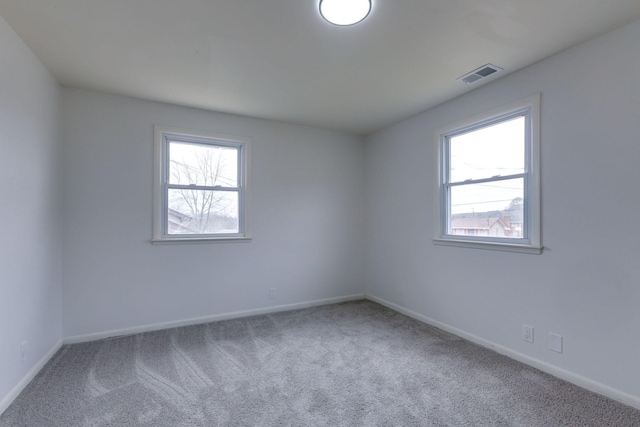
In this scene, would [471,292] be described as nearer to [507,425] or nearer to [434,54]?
[507,425]

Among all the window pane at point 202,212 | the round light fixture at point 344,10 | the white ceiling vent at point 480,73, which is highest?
the round light fixture at point 344,10

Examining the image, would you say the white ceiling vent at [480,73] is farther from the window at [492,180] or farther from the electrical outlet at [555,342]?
the electrical outlet at [555,342]

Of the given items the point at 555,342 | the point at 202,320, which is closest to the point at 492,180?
the point at 555,342

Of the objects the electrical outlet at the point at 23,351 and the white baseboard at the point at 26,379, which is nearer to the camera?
the white baseboard at the point at 26,379

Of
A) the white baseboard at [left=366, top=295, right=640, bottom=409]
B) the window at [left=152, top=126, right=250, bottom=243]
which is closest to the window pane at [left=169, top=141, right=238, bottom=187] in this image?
the window at [left=152, top=126, right=250, bottom=243]

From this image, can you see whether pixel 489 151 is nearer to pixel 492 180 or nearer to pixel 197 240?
pixel 492 180

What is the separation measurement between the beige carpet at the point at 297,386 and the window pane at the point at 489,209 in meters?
1.08

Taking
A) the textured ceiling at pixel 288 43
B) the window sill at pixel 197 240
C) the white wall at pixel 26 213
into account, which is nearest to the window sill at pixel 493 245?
the textured ceiling at pixel 288 43

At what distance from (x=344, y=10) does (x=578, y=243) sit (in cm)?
226

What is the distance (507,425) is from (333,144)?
347 centimetres

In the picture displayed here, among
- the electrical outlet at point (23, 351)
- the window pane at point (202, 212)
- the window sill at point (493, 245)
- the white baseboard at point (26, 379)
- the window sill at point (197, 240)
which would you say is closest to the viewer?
the white baseboard at point (26, 379)

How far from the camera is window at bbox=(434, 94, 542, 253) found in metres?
2.48

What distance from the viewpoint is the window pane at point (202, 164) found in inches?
134

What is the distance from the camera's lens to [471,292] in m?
2.95
